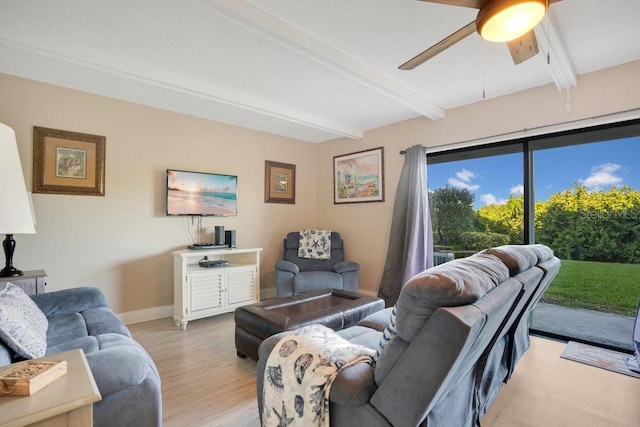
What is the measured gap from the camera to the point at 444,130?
3.83 meters

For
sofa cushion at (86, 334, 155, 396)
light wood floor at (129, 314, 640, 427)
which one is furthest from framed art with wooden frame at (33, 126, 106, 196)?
sofa cushion at (86, 334, 155, 396)

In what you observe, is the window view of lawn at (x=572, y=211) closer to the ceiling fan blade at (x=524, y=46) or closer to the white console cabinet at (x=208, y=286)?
the ceiling fan blade at (x=524, y=46)

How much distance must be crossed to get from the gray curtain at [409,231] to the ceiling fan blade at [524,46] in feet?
6.78

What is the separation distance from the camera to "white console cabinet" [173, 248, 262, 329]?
334 cm

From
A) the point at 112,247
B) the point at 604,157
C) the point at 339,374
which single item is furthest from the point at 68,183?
the point at 604,157

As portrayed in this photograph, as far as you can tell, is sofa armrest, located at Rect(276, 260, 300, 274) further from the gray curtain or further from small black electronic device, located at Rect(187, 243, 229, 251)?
the gray curtain

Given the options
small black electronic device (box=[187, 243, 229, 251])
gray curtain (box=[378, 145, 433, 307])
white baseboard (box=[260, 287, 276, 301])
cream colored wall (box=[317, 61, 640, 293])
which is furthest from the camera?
white baseboard (box=[260, 287, 276, 301])

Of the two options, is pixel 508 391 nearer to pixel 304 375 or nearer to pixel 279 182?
pixel 304 375

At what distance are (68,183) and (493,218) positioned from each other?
4495mm

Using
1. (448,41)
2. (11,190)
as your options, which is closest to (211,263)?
(11,190)

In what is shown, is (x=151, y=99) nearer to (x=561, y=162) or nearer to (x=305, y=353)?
(x=305, y=353)

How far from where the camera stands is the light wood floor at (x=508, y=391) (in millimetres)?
1820

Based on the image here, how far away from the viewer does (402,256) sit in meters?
4.01

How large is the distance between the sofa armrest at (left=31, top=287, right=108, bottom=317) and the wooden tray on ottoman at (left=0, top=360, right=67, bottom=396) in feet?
4.96
